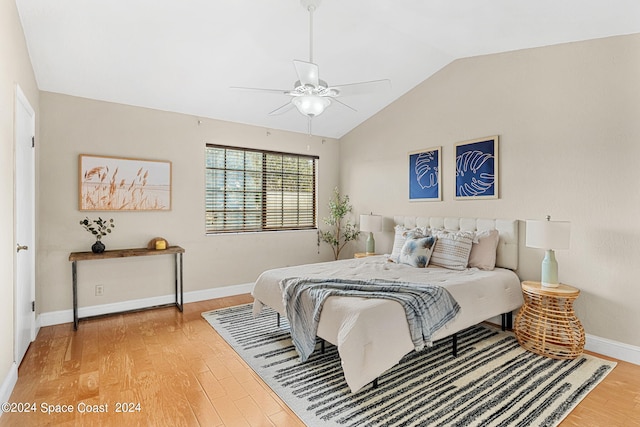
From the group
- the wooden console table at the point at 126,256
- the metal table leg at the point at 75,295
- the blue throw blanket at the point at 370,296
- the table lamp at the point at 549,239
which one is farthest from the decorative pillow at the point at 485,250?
the metal table leg at the point at 75,295

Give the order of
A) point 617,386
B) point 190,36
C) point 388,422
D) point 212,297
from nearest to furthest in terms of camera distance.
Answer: point 388,422, point 617,386, point 190,36, point 212,297

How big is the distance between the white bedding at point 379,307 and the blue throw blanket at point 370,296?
66 mm

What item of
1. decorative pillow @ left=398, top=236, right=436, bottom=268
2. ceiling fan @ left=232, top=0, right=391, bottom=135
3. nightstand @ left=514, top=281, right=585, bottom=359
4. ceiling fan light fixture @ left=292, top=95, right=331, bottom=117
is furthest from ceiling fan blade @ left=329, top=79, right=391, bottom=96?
nightstand @ left=514, top=281, right=585, bottom=359

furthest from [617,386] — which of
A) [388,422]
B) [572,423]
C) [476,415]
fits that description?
[388,422]

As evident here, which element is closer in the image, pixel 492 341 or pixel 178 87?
pixel 492 341

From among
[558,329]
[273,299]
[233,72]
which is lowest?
[558,329]

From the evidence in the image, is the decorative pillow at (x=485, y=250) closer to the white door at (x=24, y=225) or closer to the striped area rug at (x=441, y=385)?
the striped area rug at (x=441, y=385)

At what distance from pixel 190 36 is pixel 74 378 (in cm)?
307

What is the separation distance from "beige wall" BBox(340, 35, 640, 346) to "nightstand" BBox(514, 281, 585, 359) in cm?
34

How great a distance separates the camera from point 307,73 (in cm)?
245

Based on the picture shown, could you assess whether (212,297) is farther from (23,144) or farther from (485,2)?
(485,2)

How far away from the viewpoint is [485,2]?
8.51 feet

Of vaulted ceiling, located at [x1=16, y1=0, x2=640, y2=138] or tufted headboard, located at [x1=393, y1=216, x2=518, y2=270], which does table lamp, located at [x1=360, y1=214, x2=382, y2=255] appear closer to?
tufted headboard, located at [x1=393, y1=216, x2=518, y2=270]

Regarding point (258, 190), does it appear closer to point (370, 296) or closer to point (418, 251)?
point (418, 251)
